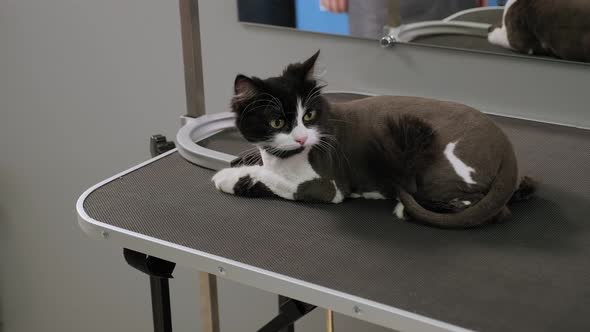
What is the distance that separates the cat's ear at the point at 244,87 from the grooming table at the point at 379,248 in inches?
6.7

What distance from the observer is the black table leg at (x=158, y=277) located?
117 cm

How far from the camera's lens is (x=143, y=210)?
1.20 meters

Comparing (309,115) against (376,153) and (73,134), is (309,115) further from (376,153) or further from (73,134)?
(73,134)

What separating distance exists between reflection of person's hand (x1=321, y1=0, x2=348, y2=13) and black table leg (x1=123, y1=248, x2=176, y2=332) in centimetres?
68

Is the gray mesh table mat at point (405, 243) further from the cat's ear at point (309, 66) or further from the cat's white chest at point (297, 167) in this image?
the cat's ear at point (309, 66)

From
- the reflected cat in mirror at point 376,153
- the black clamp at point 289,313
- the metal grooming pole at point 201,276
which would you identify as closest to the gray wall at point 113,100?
the metal grooming pole at point 201,276

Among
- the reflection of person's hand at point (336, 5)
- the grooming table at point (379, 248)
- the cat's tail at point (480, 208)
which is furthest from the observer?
the reflection of person's hand at point (336, 5)

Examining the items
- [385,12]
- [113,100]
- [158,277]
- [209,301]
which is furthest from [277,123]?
[113,100]

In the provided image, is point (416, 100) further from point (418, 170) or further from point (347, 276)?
point (347, 276)

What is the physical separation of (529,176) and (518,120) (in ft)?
1.02

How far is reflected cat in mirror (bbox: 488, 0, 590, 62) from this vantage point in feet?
4.66

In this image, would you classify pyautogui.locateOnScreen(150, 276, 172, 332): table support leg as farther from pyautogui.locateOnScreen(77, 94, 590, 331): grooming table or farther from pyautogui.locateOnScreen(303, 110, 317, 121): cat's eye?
pyautogui.locateOnScreen(303, 110, 317, 121): cat's eye

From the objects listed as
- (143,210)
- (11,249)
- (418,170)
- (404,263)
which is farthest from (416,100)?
(11,249)

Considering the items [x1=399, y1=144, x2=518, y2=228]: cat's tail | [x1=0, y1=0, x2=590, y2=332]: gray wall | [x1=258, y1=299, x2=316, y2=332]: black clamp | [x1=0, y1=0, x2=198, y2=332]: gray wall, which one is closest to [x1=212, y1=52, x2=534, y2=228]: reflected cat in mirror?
[x1=399, y1=144, x2=518, y2=228]: cat's tail
